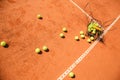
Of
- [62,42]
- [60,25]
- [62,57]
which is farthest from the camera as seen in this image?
[60,25]

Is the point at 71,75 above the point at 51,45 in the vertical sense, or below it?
below

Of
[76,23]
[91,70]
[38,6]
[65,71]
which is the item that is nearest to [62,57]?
[65,71]

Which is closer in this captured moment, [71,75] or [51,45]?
[71,75]

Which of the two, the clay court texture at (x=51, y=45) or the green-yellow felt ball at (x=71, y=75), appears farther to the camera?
the green-yellow felt ball at (x=71, y=75)

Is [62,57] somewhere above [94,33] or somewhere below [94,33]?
below

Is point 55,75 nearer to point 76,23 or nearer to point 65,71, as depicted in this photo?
point 65,71

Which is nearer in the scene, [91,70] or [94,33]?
[91,70]

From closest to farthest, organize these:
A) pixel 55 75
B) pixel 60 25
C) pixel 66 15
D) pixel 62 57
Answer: pixel 55 75
pixel 62 57
pixel 60 25
pixel 66 15

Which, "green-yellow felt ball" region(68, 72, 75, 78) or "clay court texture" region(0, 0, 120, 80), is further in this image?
"green-yellow felt ball" region(68, 72, 75, 78)
